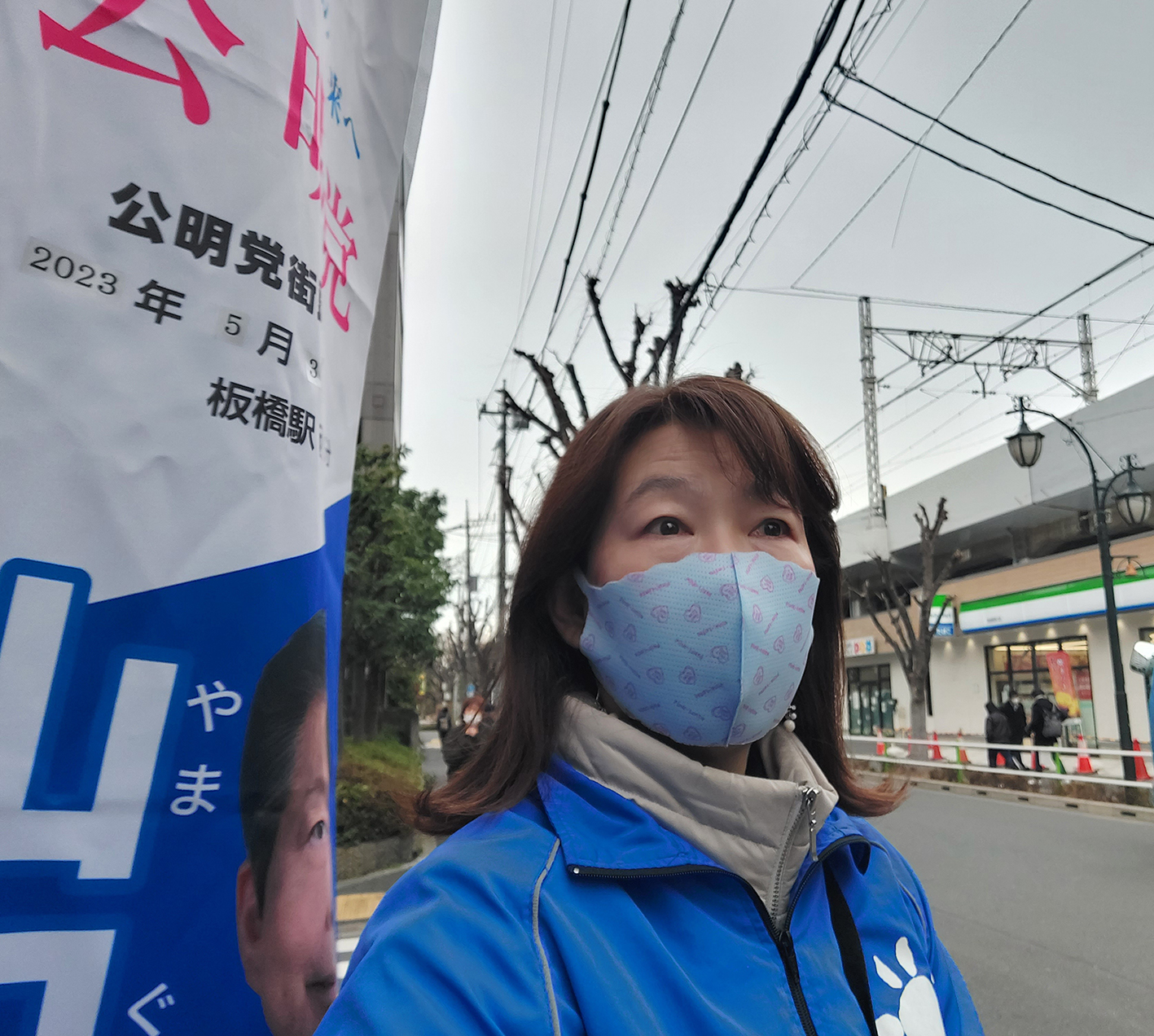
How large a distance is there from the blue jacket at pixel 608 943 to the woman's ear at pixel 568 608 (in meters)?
0.26

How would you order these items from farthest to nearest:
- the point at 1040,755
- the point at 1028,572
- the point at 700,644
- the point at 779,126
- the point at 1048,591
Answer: the point at 1028,572 < the point at 1048,591 < the point at 1040,755 < the point at 779,126 < the point at 700,644

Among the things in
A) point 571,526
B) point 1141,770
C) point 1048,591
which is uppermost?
point 1048,591

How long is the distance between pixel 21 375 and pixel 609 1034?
0.91m

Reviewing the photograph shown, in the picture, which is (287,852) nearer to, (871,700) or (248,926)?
(248,926)

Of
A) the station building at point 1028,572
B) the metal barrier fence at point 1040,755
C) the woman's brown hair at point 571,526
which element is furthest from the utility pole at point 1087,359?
the woman's brown hair at point 571,526

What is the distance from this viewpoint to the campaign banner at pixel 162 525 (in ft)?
2.68

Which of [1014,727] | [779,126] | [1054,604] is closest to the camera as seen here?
[779,126]

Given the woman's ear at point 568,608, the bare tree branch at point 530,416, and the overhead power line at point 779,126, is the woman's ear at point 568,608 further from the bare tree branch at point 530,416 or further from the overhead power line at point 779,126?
the bare tree branch at point 530,416

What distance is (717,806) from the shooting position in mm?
1200

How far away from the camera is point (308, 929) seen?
1018mm

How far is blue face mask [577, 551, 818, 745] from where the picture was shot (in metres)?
1.35

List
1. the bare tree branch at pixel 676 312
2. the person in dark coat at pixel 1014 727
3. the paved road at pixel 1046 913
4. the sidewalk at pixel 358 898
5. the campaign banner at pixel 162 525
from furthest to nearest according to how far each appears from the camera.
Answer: the person in dark coat at pixel 1014 727 < the bare tree branch at pixel 676 312 < the paved road at pixel 1046 913 < the sidewalk at pixel 358 898 < the campaign banner at pixel 162 525

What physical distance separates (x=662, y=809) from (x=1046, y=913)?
7311 mm

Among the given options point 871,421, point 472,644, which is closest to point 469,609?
point 472,644
